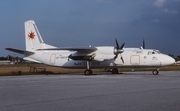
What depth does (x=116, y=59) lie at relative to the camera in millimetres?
33875

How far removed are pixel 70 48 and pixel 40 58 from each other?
22.9 feet

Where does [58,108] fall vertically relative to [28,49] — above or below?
below

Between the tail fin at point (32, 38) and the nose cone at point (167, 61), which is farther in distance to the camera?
the tail fin at point (32, 38)

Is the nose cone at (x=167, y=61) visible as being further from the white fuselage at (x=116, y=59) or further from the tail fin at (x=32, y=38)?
the tail fin at (x=32, y=38)

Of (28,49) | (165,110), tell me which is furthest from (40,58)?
(165,110)

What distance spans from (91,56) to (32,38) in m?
9.65

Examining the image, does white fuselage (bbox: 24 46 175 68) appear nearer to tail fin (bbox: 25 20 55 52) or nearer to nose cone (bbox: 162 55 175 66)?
nose cone (bbox: 162 55 175 66)

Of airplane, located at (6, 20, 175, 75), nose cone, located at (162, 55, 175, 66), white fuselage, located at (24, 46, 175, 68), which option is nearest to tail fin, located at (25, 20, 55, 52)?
airplane, located at (6, 20, 175, 75)

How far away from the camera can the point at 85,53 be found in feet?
114

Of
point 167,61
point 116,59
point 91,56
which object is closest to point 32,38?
point 91,56

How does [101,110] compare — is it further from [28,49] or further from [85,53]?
[28,49]

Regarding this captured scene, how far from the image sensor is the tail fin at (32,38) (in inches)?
1543

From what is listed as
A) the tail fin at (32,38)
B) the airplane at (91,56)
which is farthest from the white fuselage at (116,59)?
the tail fin at (32,38)

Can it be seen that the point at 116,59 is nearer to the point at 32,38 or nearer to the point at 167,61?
the point at 167,61
